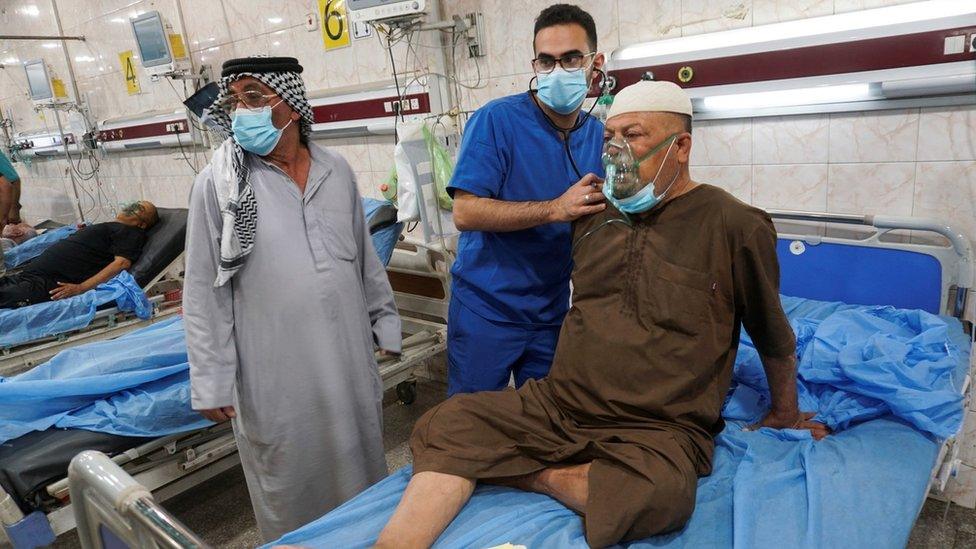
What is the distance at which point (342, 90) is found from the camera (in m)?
3.98

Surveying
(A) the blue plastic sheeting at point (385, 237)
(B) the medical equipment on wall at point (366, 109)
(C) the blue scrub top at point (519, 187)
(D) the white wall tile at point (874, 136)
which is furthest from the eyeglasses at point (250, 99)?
(D) the white wall tile at point (874, 136)

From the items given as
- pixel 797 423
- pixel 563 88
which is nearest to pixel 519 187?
pixel 563 88

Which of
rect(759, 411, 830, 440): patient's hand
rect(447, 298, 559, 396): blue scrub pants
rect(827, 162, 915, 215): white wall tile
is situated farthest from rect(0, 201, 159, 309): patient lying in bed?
rect(827, 162, 915, 215): white wall tile

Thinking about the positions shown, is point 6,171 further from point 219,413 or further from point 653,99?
point 653,99

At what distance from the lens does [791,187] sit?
2521 mm

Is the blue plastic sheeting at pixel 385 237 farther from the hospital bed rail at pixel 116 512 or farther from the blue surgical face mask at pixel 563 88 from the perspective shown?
the hospital bed rail at pixel 116 512

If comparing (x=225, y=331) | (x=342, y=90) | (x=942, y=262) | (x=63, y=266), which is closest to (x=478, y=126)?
(x=225, y=331)

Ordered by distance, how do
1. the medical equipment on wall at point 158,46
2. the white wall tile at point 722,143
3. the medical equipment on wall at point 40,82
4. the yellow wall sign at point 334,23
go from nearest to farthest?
the white wall tile at point 722,143
the yellow wall sign at point 334,23
the medical equipment on wall at point 158,46
the medical equipment on wall at point 40,82

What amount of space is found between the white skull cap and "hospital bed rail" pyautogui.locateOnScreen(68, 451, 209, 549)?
1.39 meters

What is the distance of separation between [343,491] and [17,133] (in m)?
8.66

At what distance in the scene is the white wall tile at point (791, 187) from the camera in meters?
2.45

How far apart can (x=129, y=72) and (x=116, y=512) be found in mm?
5996

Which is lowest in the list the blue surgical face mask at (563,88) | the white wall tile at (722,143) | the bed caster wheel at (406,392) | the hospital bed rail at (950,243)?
the bed caster wheel at (406,392)

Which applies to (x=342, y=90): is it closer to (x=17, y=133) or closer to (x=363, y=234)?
(x=363, y=234)
